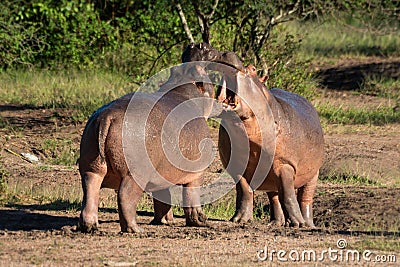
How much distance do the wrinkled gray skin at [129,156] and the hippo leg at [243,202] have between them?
1.08 ft

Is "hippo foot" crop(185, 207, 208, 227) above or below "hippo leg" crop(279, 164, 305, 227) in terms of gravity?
below

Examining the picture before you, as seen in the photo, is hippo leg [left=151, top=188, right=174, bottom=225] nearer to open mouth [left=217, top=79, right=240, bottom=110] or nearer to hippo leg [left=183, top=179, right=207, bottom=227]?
hippo leg [left=183, top=179, right=207, bottom=227]

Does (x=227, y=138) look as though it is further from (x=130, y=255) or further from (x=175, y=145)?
(x=130, y=255)

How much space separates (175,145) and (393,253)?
1.77 m

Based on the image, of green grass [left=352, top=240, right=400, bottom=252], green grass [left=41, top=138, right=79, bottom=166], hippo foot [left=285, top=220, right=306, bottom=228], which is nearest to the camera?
green grass [left=352, top=240, right=400, bottom=252]

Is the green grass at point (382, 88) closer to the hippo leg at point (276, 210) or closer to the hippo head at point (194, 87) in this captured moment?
the hippo leg at point (276, 210)

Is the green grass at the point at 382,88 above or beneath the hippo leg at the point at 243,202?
above

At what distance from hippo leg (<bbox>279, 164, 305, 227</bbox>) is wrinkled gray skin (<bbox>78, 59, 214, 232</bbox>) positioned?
62 centimetres

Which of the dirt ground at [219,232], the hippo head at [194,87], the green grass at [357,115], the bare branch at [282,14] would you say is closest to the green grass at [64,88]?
the dirt ground at [219,232]

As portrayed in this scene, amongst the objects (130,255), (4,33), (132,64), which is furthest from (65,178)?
(132,64)

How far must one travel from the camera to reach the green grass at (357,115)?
41.4 ft

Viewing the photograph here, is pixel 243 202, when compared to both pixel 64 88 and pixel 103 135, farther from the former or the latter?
pixel 64 88

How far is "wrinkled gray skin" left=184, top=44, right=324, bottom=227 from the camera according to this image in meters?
6.49

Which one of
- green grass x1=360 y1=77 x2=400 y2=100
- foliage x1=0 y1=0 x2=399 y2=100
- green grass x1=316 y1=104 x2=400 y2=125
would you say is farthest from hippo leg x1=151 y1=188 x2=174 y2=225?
green grass x1=360 y1=77 x2=400 y2=100
